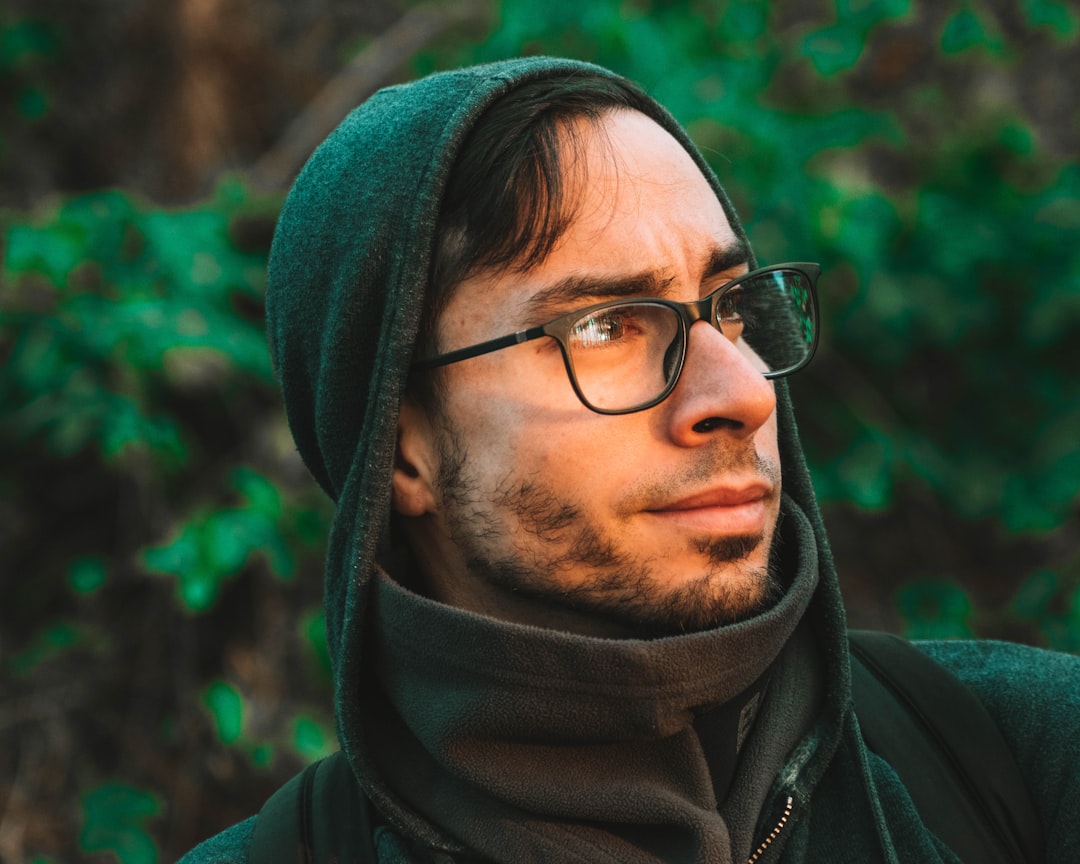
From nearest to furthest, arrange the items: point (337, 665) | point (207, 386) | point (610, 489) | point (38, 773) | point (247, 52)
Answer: point (610, 489) → point (337, 665) → point (207, 386) → point (38, 773) → point (247, 52)

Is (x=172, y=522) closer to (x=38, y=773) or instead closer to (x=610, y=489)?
(x=38, y=773)

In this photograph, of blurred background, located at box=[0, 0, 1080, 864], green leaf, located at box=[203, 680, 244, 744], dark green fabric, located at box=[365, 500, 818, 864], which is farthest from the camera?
green leaf, located at box=[203, 680, 244, 744]

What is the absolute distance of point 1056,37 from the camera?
3537 mm

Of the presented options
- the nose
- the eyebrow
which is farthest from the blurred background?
the nose

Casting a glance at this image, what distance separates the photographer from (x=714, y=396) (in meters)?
1.51

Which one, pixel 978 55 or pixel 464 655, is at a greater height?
pixel 978 55

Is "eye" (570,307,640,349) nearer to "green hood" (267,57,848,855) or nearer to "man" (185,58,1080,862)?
"man" (185,58,1080,862)

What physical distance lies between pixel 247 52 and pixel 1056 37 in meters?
2.95

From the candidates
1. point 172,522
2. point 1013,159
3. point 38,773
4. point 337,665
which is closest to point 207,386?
point 172,522

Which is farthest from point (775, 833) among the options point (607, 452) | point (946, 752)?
point (607, 452)

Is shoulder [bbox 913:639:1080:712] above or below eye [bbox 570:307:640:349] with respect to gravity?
below

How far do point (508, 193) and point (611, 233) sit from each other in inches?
6.6

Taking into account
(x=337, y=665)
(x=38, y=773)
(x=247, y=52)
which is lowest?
(x=38, y=773)

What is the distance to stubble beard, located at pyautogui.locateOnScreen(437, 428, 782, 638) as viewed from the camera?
1.51 metres
